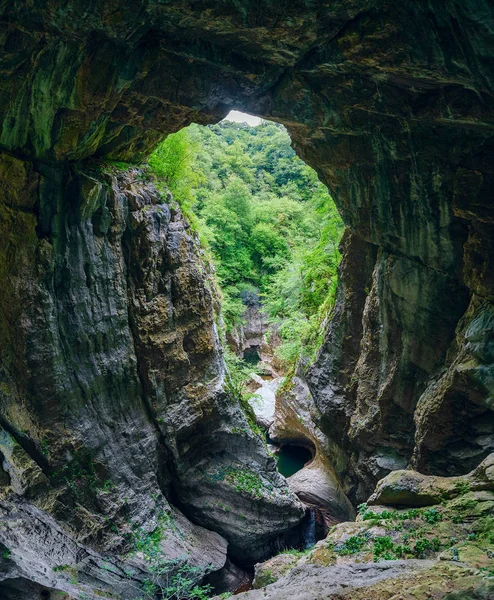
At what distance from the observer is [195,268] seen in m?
12.9

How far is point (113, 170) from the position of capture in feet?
35.5

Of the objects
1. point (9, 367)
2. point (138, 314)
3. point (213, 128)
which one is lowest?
point (9, 367)

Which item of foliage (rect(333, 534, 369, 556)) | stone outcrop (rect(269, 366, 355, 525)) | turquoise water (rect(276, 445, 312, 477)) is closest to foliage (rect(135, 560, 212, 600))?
foliage (rect(333, 534, 369, 556))

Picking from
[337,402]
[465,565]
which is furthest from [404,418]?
[465,565]

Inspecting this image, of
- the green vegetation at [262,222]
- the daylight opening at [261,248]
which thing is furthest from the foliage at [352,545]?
the green vegetation at [262,222]

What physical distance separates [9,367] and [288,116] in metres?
7.85

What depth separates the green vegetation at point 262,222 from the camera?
52.9 ft

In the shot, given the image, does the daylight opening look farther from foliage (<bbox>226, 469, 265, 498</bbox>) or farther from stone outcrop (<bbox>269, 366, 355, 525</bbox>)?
foliage (<bbox>226, 469, 265, 498</bbox>)

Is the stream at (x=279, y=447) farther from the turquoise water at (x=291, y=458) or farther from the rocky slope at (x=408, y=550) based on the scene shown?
the rocky slope at (x=408, y=550)

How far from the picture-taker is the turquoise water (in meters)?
20.3

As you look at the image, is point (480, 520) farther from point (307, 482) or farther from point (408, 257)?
point (307, 482)

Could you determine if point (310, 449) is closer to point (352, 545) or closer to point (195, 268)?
point (195, 268)

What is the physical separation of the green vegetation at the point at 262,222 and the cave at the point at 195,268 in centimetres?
317

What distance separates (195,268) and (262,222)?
62.4ft
